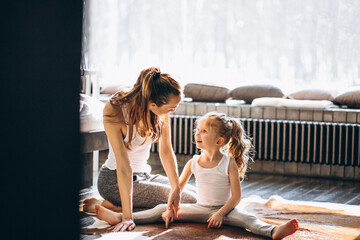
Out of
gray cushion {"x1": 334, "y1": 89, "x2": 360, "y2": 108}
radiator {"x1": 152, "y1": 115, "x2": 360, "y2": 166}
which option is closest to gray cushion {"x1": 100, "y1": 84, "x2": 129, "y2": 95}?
radiator {"x1": 152, "y1": 115, "x2": 360, "y2": 166}

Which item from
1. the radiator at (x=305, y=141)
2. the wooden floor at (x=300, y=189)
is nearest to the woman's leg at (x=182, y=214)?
the wooden floor at (x=300, y=189)

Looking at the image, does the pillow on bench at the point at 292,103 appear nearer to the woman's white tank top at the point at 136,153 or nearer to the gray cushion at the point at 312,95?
the gray cushion at the point at 312,95

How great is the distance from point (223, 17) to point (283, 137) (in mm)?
1379

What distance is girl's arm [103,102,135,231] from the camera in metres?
2.20

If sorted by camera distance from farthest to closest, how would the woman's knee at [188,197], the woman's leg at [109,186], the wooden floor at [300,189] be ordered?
the wooden floor at [300,189] → the woman's knee at [188,197] → the woman's leg at [109,186]

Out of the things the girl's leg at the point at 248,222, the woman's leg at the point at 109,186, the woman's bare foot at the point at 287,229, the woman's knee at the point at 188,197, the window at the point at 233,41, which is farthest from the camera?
the window at the point at 233,41

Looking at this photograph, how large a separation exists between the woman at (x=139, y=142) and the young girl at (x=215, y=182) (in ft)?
0.34

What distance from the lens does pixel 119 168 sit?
2.21 meters

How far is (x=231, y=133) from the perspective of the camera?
238 centimetres

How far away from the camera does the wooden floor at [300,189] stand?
3.16 metres

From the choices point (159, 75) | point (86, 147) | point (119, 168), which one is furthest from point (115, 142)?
point (86, 147)

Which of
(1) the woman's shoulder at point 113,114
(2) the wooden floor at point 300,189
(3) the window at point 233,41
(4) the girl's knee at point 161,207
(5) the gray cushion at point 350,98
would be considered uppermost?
(3) the window at point 233,41

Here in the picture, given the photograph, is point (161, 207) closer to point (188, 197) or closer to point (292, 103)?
point (188, 197)

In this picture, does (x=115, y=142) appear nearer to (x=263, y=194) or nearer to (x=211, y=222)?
(x=211, y=222)
